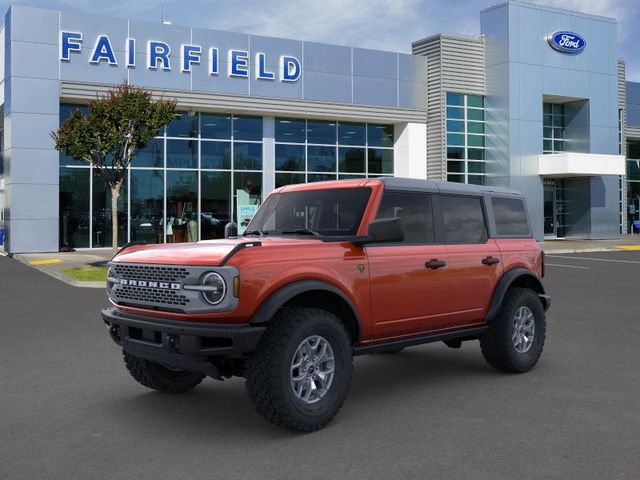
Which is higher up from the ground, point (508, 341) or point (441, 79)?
point (441, 79)

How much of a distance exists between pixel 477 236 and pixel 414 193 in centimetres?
90

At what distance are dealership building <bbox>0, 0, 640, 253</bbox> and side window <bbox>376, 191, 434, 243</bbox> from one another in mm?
20913

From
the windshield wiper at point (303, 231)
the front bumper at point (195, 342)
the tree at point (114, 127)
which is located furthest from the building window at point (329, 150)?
the front bumper at point (195, 342)

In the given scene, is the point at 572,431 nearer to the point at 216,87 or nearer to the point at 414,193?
the point at 414,193

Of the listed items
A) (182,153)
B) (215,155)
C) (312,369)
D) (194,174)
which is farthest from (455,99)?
(312,369)

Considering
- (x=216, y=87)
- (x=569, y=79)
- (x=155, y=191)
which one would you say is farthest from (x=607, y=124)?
(x=155, y=191)

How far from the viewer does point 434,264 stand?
6.06 metres

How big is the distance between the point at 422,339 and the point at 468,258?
940 mm

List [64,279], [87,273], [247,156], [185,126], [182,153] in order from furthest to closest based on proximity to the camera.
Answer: [247,156] < [185,126] < [182,153] < [87,273] < [64,279]

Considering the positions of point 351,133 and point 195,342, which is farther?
point 351,133

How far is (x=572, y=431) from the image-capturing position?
496 cm

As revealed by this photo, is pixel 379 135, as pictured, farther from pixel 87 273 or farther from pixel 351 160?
pixel 87 273

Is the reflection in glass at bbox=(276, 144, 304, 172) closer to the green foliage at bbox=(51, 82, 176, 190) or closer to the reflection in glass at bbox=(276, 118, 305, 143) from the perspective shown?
the reflection in glass at bbox=(276, 118, 305, 143)

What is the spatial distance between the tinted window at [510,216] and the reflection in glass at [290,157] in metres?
22.0
